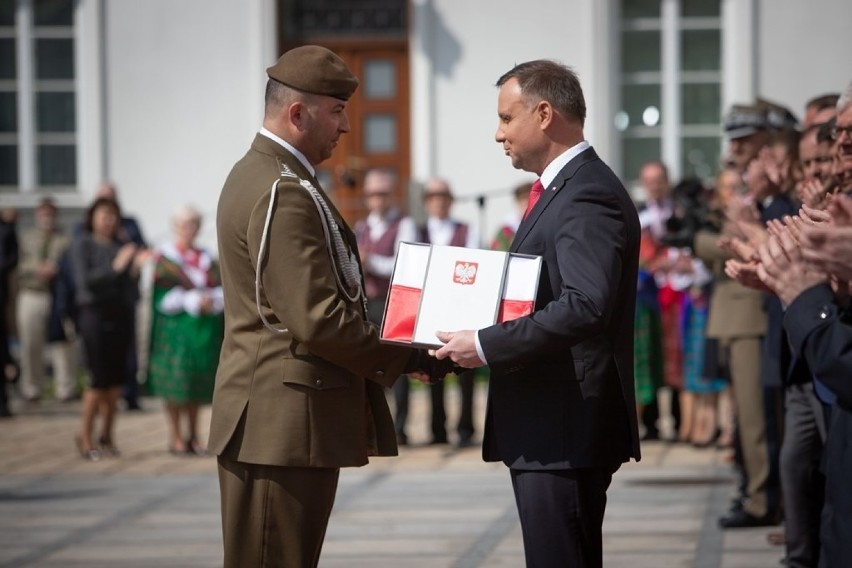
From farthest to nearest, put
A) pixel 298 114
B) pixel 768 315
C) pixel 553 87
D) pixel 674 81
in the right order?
pixel 674 81, pixel 768 315, pixel 298 114, pixel 553 87

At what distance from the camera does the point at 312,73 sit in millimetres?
4535

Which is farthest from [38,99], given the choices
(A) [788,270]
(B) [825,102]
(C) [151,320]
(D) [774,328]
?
(A) [788,270]

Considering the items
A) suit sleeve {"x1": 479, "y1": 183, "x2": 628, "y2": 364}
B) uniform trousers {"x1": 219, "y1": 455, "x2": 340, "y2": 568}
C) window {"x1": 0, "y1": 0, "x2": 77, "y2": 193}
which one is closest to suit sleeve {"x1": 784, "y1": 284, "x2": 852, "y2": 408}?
suit sleeve {"x1": 479, "y1": 183, "x2": 628, "y2": 364}

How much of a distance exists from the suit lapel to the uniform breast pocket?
631 millimetres

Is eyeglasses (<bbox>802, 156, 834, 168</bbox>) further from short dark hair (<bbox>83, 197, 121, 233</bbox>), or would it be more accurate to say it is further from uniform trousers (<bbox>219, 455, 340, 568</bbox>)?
short dark hair (<bbox>83, 197, 121, 233</bbox>)

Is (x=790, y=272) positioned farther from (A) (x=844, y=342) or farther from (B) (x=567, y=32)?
(B) (x=567, y=32)

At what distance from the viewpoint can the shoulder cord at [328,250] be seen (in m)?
4.38

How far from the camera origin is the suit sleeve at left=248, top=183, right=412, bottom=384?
14.3 ft

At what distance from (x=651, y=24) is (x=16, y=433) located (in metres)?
7.79

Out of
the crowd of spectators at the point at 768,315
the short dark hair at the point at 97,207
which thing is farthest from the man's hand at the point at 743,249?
the short dark hair at the point at 97,207

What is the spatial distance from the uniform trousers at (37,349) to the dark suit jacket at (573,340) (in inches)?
466

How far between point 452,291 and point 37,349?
39.9 feet

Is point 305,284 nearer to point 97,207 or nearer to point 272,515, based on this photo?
point 272,515

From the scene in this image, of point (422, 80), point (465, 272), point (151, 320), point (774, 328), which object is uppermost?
point (422, 80)
